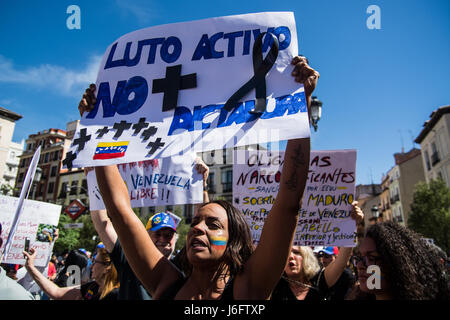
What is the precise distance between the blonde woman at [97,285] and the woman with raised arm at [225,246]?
4.72 ft

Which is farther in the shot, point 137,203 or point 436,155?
point 436,155

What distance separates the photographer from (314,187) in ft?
13.5

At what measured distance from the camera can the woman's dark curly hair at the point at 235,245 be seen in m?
1.68

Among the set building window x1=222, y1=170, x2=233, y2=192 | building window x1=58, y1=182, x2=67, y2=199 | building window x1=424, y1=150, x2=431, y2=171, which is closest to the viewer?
building window x1=424, y1=150, x2=431, y2=171

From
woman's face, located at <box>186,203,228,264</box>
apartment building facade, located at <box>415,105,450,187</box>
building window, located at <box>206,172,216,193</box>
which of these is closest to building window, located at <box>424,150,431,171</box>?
apartment building facade, located at <box>415,105,450,187</box>

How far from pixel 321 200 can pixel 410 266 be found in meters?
2.39

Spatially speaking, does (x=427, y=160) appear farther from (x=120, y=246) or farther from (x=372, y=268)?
(x=120, y=246)

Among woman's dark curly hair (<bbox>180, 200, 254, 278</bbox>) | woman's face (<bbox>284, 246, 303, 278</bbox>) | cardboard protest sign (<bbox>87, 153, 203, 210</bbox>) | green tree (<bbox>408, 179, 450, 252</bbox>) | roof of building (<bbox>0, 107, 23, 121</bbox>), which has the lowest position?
woman's face (<bbox>284, 246, 303, 278</bbox>)

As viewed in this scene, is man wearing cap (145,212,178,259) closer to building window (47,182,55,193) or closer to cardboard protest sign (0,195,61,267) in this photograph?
cardboard protest sign (0,195,61,267)

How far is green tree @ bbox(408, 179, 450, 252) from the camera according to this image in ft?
73.2

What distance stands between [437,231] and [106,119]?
26.5 meters

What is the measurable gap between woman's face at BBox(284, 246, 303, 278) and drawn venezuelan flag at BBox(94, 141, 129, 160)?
2.04m
